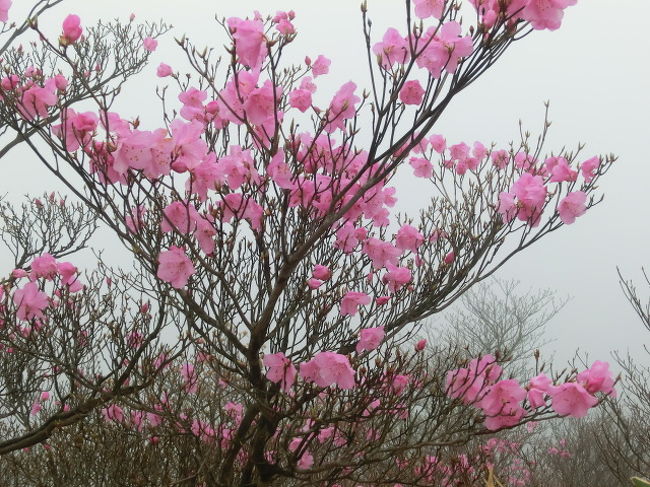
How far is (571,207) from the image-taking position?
10.2ft

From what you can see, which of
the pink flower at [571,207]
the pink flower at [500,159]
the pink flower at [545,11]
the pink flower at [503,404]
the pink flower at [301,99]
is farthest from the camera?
the pink flower at [500,159]

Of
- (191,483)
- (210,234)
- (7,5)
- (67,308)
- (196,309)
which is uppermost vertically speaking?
(7,5)

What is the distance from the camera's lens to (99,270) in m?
4.61

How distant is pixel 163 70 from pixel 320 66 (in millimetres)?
1065

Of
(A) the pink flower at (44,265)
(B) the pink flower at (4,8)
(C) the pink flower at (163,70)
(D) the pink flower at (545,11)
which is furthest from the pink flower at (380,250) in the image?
(B) the pink flower at (4,8)

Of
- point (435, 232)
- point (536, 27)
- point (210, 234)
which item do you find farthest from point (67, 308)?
point (536, 27)

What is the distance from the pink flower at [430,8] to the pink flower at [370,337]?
1.44 m

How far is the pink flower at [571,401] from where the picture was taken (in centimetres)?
198

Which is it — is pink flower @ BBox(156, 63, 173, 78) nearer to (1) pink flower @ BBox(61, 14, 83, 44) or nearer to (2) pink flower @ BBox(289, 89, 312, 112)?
(1) pink flower @ BBox(61, 14, 83, 44)

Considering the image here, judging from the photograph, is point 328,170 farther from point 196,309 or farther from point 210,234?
point 196,309

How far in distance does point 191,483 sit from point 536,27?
9.74 ft

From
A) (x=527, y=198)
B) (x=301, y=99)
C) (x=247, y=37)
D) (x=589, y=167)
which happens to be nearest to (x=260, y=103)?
(x=247, y=37)

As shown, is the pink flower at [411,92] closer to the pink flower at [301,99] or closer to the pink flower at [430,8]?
the pink flower at [430,8]

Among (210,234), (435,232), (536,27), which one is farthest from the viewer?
(435,232)
